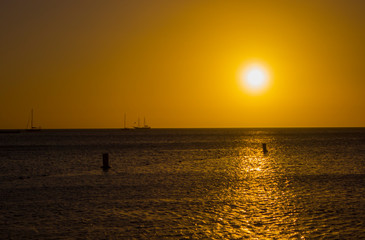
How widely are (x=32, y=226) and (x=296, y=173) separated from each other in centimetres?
2326

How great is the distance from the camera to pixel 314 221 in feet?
48.4

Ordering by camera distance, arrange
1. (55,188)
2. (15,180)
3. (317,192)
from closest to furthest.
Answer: (317,192) < (55,188) < (15,180)

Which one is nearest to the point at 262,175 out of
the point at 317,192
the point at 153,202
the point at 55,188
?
the point at 317,192

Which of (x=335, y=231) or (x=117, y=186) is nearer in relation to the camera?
(x=335, y=231)

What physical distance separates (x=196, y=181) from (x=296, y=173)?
9.86 m

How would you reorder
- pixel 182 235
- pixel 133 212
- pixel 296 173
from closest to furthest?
pixel 182 235, pixel 133 212, pixel 296 173

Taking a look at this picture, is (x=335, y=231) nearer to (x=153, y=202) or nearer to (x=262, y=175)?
(x=153, y=202)

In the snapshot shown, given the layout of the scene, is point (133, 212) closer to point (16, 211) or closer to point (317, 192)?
point (16, 211)

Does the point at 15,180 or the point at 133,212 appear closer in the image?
the point at 133,212

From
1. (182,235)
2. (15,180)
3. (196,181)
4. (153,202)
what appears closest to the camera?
(182,235)

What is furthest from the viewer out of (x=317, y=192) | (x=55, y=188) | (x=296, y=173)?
(x=296, y=173)

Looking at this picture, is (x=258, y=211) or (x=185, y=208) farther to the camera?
(x=185, y=208)

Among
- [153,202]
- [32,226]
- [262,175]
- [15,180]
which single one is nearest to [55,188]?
[15,180]

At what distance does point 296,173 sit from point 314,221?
17.7m
